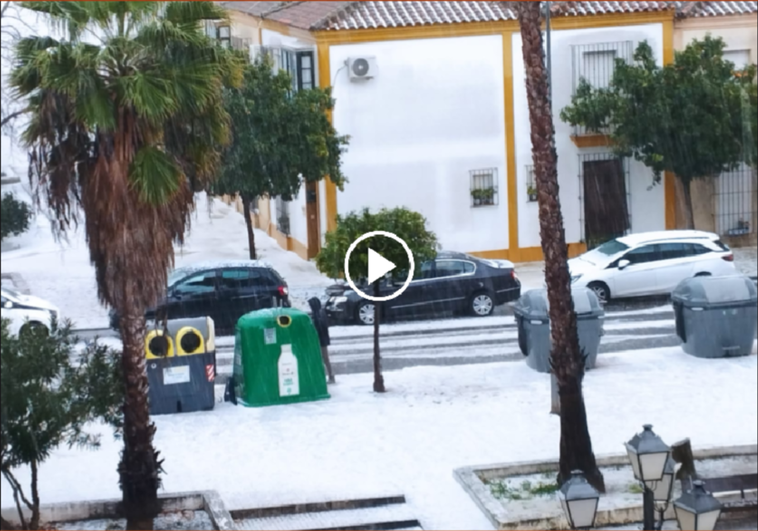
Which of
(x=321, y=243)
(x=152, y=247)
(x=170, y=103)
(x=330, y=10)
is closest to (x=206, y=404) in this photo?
(x=321, y=243)

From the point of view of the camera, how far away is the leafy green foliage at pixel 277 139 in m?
11.4

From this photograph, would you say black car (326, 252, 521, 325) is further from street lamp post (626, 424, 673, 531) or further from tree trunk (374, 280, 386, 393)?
street lamp post (626, 424, 673, 531)

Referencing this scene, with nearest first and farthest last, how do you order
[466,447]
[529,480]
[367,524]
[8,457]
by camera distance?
1. [8,457]
2. [367,524]
3. [529,480]
4. [466,447]

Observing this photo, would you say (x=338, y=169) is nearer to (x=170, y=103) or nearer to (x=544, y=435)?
(x=544, y=435)

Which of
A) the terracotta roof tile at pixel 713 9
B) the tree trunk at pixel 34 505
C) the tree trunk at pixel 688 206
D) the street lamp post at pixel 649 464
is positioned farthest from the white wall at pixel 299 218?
the street lamp post at pixel 649 464

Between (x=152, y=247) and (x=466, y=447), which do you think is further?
(x=466, y=447)

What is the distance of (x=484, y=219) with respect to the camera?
13953 mm

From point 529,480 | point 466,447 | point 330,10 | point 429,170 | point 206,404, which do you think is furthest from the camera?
point 330,10

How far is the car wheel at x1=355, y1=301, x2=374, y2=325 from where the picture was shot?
46.6 ft

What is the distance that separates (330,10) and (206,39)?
624 centimetres

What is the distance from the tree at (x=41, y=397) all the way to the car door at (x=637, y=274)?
9.05m

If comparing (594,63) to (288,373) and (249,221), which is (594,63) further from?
(288,373)

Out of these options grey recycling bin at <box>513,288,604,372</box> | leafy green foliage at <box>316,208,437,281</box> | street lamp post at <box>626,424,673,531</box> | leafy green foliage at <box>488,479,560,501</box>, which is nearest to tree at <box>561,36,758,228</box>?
grey recycling bin at <box>513,288,604,372</box>

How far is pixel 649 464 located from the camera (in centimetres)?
652
